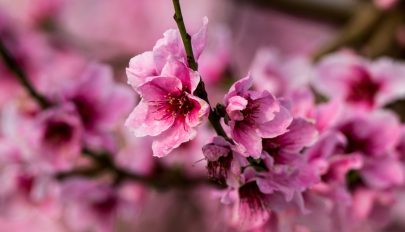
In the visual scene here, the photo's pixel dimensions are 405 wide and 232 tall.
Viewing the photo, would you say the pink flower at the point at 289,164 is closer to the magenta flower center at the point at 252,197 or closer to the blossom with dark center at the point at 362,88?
the magenta flower center at the point at 252,197

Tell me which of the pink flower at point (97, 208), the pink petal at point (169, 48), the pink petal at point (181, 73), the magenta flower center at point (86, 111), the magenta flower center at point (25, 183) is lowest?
the pink flower at point (97, 208)

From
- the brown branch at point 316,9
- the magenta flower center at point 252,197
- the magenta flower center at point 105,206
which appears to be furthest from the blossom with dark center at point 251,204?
the brown branch at point 316,9

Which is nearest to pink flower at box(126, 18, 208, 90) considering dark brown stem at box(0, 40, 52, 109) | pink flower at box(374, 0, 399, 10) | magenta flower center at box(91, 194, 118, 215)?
dark brown stem at box(0, 40, 52, 109)

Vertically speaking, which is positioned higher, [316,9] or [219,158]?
[219,158]

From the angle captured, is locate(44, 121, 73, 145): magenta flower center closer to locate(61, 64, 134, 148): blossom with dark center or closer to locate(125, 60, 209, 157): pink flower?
locate(61, 64, 134, 148): blossom with dark center

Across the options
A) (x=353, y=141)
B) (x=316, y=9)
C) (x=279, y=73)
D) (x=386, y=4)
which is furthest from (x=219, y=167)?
(x=316, y=9)

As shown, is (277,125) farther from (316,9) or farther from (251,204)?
(316,9)

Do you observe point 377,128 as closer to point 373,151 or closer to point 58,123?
point 373,151

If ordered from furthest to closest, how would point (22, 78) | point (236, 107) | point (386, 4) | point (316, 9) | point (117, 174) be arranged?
point (316, 9), point (386, 4), point (117, 174), point (22, 78), point (236, 107)
